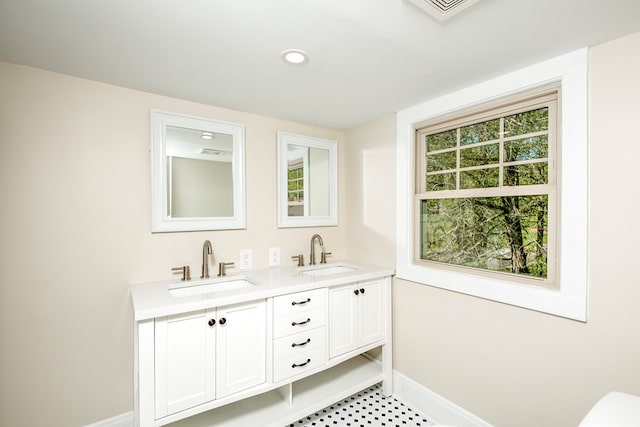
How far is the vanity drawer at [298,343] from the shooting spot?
5.69ft

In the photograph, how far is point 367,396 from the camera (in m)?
2.22

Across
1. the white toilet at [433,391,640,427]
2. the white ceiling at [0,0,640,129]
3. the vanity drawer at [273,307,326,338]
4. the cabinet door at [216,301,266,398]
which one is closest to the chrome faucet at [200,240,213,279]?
the cabinet door at [216,301,266,398]

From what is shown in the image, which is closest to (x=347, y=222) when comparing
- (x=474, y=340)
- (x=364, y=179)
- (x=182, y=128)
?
(x=364, y=179)

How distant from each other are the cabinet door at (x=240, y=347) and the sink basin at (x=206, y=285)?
21 cm

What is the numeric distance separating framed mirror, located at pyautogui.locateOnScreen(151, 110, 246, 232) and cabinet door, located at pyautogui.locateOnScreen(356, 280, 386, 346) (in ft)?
3.48

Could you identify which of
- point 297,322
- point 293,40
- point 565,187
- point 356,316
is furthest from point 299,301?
point 565,187

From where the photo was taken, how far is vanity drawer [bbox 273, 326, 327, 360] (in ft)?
5.69

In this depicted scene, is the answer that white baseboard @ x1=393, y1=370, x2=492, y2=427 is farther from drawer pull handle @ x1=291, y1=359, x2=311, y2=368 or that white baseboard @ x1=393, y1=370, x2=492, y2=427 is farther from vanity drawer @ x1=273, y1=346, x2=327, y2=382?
drawer pull handle @ x1=291, y1=359, x2=311, y2=368

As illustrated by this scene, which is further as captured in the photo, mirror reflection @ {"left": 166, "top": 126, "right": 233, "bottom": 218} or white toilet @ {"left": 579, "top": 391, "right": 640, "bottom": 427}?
mirror reflection @ {"left": 166, "top": 126, "right": 233, "bottom": 218}

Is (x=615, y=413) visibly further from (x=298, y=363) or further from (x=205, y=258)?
(x=205, y=258)

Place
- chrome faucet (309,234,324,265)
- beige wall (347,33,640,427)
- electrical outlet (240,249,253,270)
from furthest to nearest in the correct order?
chrome faucet (309,234,324,265), electrical outlet (240,249,253,270), beige wall (347,33,640,427)

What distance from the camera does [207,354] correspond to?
1.51 metres

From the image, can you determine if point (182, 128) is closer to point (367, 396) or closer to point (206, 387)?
point (206, 387)

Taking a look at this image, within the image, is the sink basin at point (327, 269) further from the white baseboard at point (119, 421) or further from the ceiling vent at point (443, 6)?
the ceiling vent at point (443, 6)
